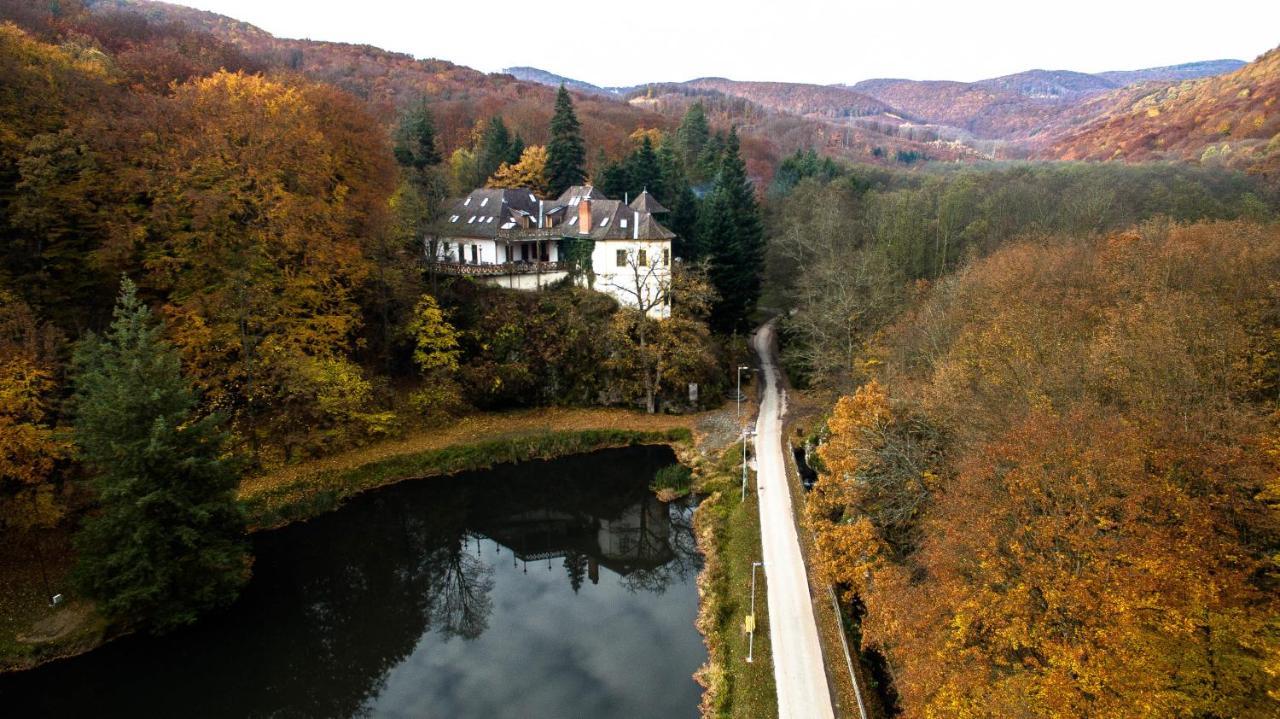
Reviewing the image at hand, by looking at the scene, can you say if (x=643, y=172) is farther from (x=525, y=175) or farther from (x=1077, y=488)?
(x=1077, y=488)

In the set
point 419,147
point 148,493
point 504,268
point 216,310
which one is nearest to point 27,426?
point 148,493

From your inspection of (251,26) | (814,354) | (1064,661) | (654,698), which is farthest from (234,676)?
(251,26)

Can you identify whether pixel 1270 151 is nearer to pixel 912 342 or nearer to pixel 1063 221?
pixel 1063 221

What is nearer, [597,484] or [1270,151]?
[597,484]

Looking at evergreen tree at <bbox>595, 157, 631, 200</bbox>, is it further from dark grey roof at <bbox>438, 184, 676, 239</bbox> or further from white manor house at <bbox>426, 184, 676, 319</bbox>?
white manor house at <bbox>426, 184, 676, 319</bbox>

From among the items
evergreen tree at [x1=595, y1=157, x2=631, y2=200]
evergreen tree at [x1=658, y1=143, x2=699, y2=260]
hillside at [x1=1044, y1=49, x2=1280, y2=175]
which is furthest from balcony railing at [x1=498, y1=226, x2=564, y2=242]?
hillside at [x1=1044, y1=49, x2=1280, y2=175]

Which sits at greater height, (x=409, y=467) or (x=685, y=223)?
(x=685, y=223)

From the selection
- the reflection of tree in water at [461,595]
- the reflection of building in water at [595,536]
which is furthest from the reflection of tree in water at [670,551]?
the reflection of tree in water at [461,595]

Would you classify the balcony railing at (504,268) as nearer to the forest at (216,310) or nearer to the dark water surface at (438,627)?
the forest at (216,310)
